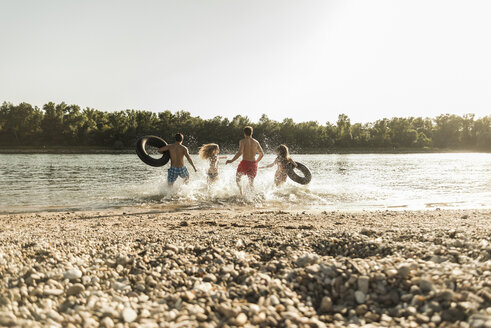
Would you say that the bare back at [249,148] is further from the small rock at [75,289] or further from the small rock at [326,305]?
the small rock at [326,305]

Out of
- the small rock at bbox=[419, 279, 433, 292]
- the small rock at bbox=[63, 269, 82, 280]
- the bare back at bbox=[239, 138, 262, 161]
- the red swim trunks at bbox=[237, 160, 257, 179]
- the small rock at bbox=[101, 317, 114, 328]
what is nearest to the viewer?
the small rock at bbox=[101, 317, 114, 328]

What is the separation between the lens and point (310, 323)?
92.0 inches

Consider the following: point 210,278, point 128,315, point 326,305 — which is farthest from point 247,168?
point 128,315

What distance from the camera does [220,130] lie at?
9475 cm

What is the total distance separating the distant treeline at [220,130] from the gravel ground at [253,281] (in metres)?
82.6

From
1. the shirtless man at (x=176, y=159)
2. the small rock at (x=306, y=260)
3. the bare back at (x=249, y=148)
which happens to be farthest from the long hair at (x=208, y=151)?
the small rock at (x=306, y=260)

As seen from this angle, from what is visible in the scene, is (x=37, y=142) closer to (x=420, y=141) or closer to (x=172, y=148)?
(x=172, y=148)

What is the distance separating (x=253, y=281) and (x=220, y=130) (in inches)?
3656

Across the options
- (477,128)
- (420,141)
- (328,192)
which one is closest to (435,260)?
(328,192)

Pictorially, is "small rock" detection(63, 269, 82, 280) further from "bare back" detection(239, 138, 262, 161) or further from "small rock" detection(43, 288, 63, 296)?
"bare back" detection(239, 138, 262, 161)

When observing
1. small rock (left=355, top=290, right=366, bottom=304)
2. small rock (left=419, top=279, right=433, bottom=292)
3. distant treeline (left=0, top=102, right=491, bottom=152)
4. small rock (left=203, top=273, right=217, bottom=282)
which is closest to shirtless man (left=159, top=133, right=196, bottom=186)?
small rock (left=203, top=273, right=217, bottom=282)

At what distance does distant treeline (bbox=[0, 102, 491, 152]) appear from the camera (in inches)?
3226

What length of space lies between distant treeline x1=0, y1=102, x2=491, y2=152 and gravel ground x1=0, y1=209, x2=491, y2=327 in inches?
3251

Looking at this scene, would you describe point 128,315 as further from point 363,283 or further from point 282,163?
point 282,163
